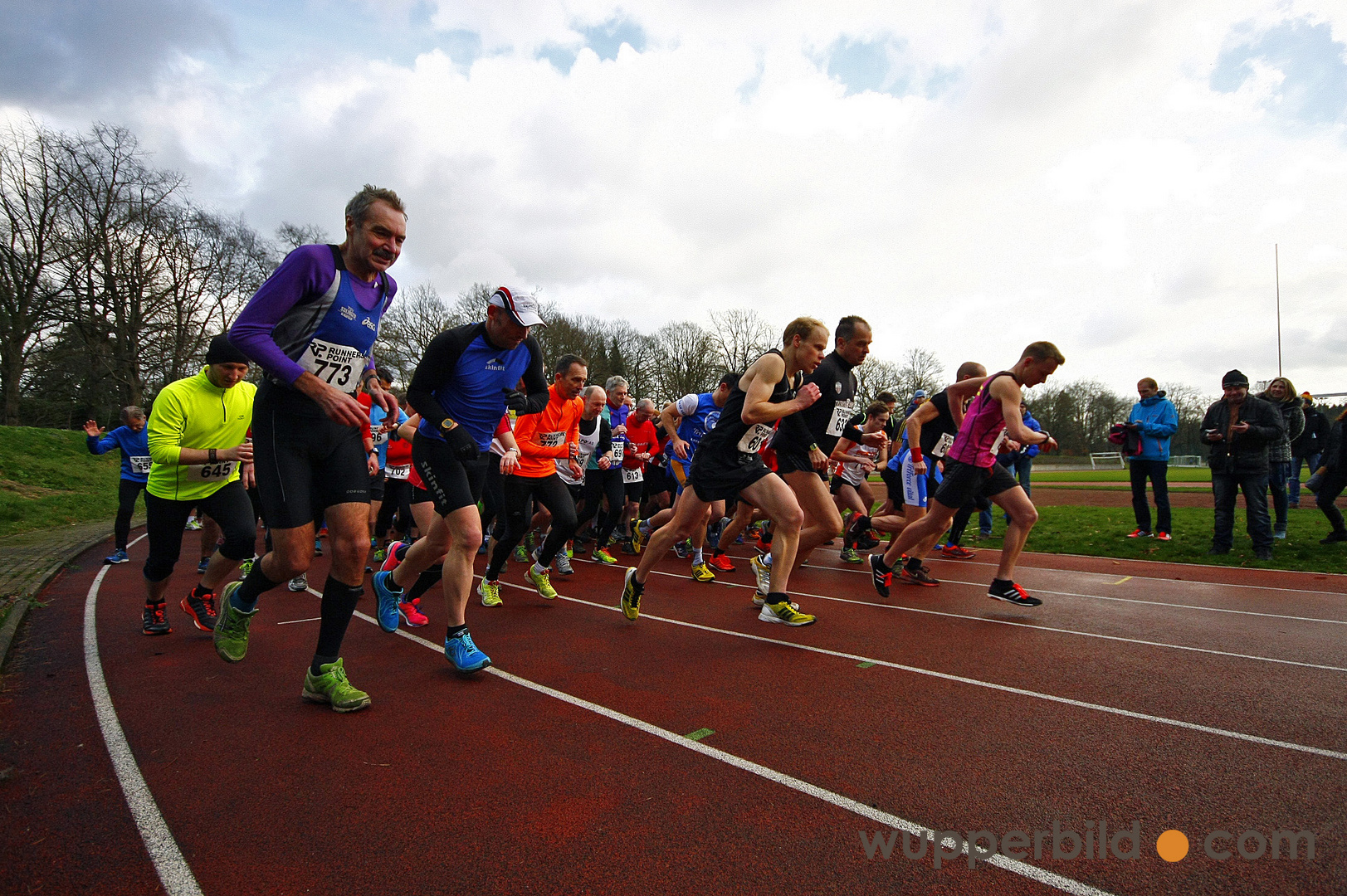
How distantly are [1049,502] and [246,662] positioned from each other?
18.0 metres

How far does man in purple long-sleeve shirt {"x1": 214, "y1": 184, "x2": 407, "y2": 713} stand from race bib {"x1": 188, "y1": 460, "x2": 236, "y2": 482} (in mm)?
1677

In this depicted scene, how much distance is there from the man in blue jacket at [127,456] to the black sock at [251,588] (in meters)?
4.93

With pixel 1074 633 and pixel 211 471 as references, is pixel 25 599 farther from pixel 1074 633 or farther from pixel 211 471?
pixel 1074 633

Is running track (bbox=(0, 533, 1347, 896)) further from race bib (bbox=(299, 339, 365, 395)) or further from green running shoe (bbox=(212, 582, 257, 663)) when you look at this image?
race bib (bbox=(299, 339, 365, 395))

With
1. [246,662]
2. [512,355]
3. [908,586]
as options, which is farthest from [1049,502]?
[246,662]

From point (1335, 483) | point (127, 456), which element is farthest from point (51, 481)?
point (1335, 483)

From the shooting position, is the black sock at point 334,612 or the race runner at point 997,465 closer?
the black sock at point 334,612

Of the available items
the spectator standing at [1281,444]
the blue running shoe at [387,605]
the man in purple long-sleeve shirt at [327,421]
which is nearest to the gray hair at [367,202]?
the man in purple long-sleeve shirt at [327,421]

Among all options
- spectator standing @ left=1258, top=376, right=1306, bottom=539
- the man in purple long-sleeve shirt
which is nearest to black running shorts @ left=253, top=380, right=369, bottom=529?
the man in purple long-sleeve shirt

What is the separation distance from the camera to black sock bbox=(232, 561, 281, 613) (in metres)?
3.65

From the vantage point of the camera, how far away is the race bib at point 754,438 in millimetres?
4934

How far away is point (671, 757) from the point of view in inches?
112

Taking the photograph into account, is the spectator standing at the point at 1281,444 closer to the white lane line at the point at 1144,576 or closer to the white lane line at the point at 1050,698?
the white lane line at the point at 1144,576

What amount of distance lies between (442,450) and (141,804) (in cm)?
212
